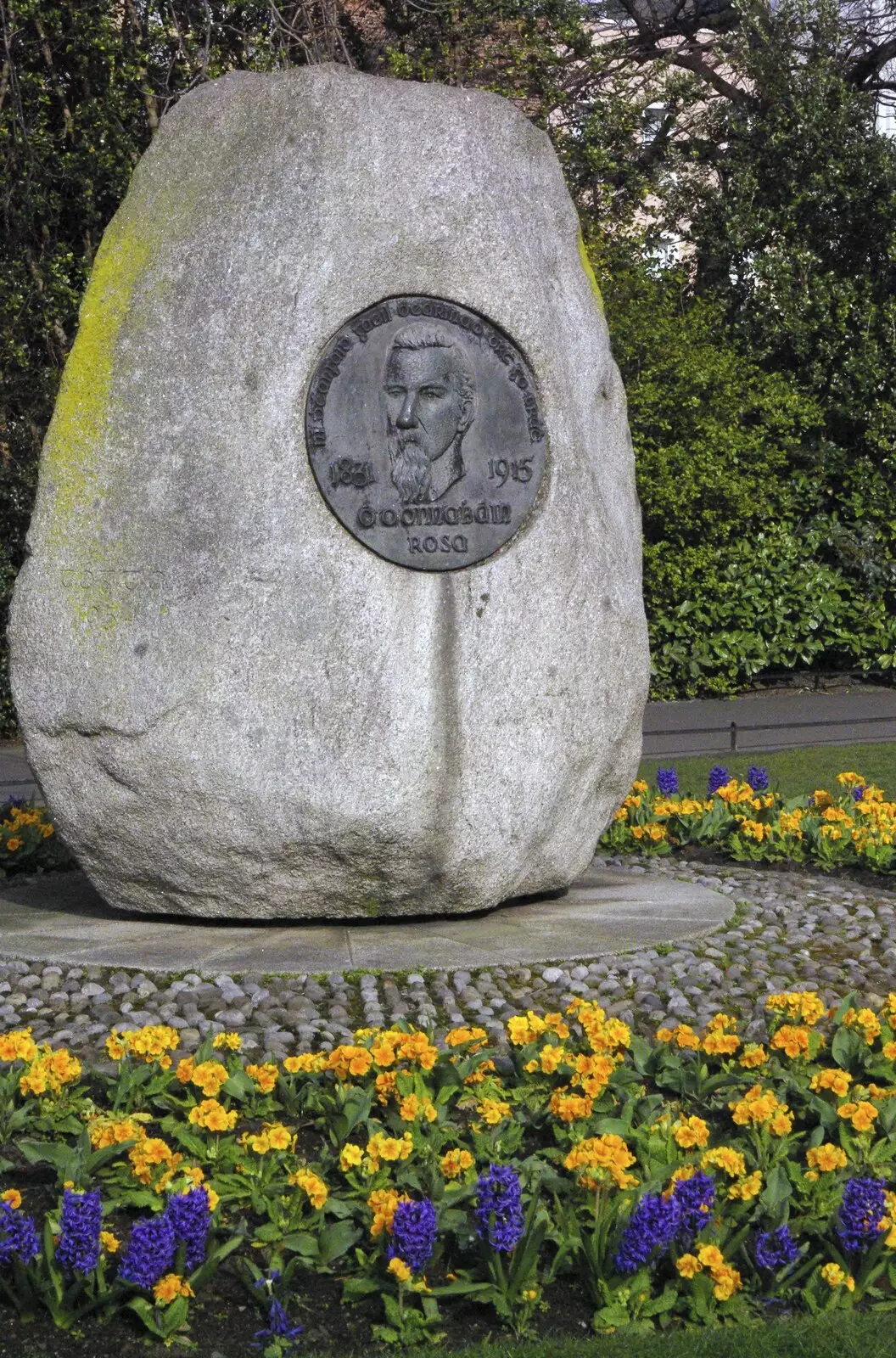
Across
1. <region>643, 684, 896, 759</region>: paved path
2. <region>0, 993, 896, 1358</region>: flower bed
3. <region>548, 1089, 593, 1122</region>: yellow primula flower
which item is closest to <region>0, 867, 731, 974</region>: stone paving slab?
<region>0, 993, 896, 1358</region>: flower bed

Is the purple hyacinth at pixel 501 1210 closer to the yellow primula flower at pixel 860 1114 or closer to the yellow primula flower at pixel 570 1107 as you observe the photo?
the yellow primula flower at pixel 570 1107

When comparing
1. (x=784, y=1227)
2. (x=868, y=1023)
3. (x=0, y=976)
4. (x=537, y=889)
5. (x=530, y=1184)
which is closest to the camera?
(x=784, y=1227)

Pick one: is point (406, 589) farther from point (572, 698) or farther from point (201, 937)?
point (201, 937)

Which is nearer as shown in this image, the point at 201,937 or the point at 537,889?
the point at 201,937

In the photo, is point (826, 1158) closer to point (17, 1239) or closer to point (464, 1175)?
point (464, 1175)

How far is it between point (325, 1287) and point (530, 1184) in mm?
522

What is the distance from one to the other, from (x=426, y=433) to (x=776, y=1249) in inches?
132

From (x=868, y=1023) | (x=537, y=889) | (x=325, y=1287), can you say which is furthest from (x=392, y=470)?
(x=325, y=1287)

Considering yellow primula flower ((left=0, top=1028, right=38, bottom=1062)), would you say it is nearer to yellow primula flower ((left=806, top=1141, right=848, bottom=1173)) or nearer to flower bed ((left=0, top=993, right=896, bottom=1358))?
flower bed ((left=0, top=993, right=896, bottom=1358))

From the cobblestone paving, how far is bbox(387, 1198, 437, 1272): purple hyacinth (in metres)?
1.46

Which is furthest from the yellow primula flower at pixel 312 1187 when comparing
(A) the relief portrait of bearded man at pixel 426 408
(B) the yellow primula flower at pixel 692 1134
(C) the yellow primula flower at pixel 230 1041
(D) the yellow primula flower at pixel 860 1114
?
(A) the relief portrait of bearded man at pixel 426 408

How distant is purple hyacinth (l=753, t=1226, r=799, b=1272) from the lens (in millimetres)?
3449

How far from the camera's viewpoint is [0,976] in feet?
A: 18.0

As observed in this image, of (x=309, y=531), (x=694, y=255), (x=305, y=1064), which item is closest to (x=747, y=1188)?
(x=305, y=1064)
